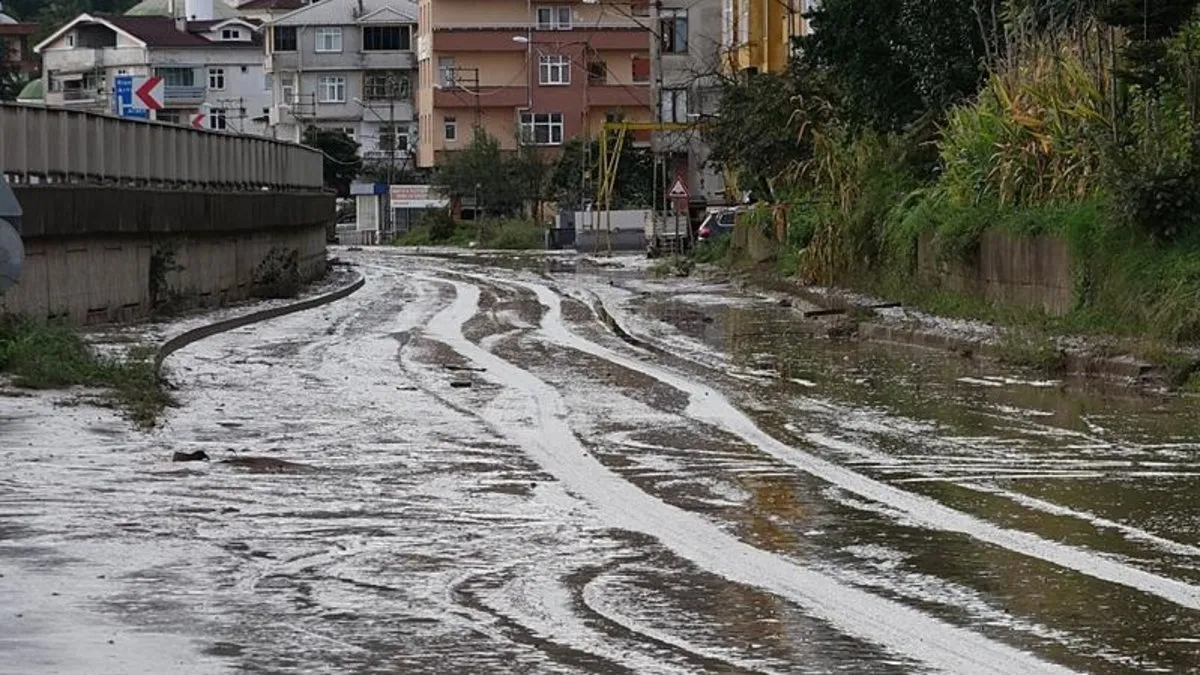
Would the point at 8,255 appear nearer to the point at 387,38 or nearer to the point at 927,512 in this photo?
the point at 927,512

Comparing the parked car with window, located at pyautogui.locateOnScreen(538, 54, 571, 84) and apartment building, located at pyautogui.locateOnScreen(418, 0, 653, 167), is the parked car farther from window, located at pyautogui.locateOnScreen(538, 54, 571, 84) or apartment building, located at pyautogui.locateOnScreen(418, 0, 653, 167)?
window, located at pyautogui.locateOnScreen(538, 54, 571, 84)

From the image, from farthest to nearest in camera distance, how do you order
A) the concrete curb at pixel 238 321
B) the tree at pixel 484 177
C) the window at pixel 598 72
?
the window at pixel 598 72 → the tree at pixel 484 177 → the concrete curb at pixel 238 321

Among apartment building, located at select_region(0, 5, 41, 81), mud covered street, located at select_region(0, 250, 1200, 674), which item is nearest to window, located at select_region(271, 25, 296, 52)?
apartment building, located at select_region(0, 5, 41, 81)

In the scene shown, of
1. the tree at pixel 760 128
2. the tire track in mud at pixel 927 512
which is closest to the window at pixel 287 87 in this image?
the tree at pixel 760 128

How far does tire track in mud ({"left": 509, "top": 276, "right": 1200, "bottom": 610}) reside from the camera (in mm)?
10516

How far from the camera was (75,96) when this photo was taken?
11350cm

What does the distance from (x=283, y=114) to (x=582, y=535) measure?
4205 inches

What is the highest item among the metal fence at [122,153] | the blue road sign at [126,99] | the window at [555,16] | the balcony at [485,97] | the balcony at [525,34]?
the window at [555,16]

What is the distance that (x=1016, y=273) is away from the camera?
2800cm

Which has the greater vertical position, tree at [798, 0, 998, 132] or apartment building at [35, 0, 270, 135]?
apartment building at [35, 0, 270, 135]

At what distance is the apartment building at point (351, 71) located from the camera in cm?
11750

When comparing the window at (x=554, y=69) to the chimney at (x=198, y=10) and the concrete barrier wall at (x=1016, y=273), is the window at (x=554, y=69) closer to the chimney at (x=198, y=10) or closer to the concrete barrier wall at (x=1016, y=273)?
the chimney at (x=198, y=10)

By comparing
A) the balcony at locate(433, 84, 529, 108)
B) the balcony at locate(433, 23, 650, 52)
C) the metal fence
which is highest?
the balcony at locate(433, 23, 650, 52)

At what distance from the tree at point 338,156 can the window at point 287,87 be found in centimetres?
421
